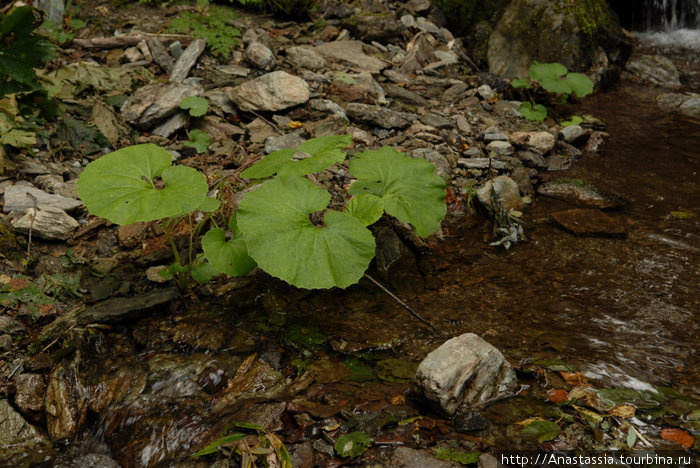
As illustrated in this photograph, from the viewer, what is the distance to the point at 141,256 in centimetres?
341

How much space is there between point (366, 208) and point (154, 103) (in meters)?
2.45

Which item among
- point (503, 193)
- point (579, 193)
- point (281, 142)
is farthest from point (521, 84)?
point (281, 142)

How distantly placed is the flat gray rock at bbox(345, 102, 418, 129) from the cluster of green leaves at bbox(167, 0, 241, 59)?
1565 mm

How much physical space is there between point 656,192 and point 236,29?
14.3ft

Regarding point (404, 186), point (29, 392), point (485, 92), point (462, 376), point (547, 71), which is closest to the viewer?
point (462, 376)

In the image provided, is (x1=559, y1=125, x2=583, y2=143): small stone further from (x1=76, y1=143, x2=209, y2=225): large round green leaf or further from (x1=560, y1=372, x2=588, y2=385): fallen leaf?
(x1=76, y1=143, x2=209, y2=225): large round green leaf

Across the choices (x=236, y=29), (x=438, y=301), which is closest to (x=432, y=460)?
(x=438, y=301)

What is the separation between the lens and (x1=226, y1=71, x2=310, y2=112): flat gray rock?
4672 mm

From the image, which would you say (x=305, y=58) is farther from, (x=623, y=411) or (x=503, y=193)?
(x=623, y=411)

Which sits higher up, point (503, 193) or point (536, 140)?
point (536, 140)

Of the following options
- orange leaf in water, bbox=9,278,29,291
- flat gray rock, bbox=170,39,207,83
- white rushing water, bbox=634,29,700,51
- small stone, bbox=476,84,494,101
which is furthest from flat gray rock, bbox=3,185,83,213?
white rushing water, bbox=634,29,700,51

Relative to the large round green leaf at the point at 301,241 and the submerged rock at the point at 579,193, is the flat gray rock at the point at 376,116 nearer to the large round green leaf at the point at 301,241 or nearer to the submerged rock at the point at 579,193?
the submerged rock at the point at 579,193

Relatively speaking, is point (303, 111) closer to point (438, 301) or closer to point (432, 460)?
point (438, 301)

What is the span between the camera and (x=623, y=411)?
2299 mm
